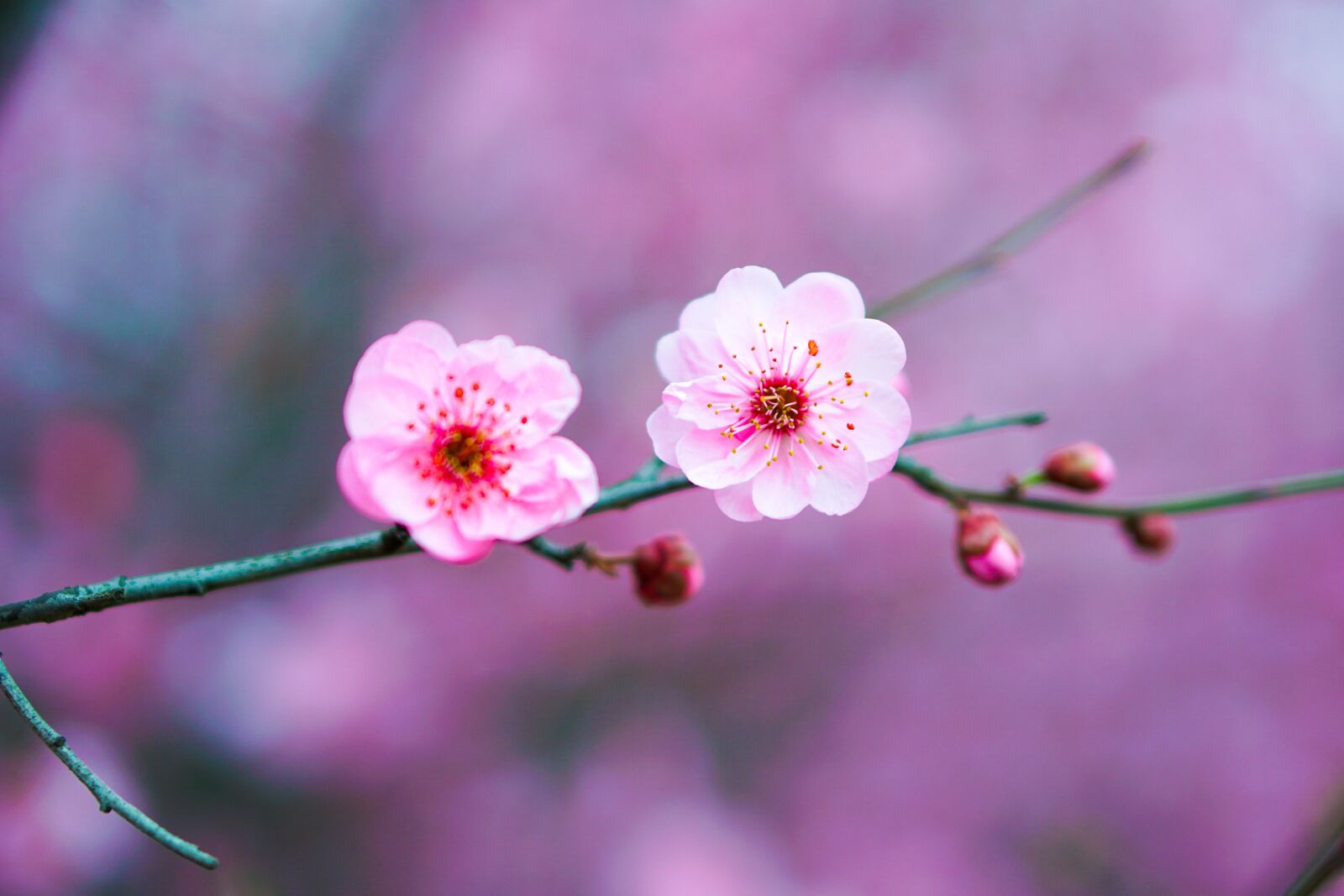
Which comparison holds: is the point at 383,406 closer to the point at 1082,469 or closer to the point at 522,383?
the point at 522,383

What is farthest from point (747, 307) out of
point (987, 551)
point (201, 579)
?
point (201, 579)

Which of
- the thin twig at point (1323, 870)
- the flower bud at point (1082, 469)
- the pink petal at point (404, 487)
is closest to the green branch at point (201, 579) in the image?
the pink petal at point (404, 487)


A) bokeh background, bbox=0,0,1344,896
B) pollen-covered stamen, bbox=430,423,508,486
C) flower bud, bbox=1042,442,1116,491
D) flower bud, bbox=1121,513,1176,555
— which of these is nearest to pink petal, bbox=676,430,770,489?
pollen-covered stamen, bbox=430,423,508,486

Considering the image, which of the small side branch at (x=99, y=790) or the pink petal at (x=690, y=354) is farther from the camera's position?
the pink petal at (x=690, y=354)

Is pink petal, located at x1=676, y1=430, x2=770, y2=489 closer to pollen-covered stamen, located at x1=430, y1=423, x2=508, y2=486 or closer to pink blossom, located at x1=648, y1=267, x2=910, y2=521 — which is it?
pink blossom, located at x1=648, y1=267, x2=910, y2=521

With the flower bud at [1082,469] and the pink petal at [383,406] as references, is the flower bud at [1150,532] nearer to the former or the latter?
the flower bud at [1082,469]
